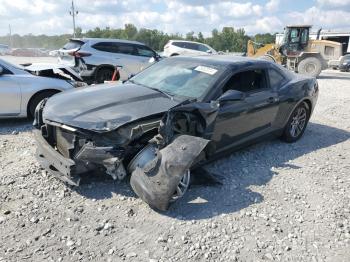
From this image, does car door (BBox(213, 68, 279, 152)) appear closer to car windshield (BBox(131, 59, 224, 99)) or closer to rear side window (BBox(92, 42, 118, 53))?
car windshield (BBox(131, 59, 224, 99))

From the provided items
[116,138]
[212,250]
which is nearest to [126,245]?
[212,250]

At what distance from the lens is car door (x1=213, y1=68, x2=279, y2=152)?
4.46 m

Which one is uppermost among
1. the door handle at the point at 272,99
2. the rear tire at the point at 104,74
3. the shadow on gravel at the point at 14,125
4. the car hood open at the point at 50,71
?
the car hood open at the point at 50,71

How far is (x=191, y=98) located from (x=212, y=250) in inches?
75.2

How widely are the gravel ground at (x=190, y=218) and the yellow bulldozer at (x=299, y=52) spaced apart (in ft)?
43.1

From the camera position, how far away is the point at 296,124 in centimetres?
609

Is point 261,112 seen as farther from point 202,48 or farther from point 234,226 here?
point 202,48

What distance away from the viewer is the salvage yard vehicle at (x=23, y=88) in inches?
241

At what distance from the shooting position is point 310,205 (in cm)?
403

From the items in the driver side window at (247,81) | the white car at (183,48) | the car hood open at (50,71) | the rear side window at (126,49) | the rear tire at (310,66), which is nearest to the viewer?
the driver side window at (247,81)

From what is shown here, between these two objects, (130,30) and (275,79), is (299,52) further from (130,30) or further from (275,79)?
(130,30)

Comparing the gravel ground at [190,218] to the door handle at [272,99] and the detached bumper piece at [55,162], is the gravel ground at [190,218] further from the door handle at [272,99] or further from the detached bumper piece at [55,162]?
the door handle at [272,99]

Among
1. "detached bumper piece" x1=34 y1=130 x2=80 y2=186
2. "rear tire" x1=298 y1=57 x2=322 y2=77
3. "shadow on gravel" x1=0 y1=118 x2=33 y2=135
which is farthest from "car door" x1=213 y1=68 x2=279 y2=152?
"rear tire" x1=298 y1=57 x2=322 y2=77

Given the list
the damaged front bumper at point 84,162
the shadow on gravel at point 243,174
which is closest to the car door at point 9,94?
the damaged front bumper at point 84,162
